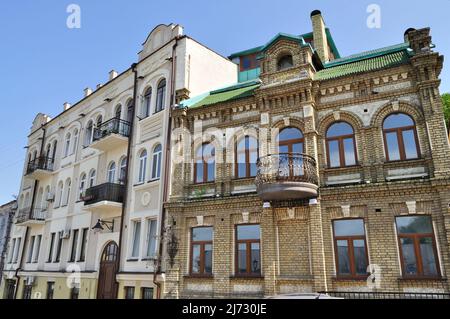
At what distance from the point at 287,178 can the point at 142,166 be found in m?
8.26

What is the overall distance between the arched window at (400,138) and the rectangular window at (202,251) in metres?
7.00

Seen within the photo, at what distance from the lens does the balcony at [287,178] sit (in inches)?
434

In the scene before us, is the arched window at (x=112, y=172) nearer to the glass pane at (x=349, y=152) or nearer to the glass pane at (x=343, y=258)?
the glass pane at (x=349, y=152)

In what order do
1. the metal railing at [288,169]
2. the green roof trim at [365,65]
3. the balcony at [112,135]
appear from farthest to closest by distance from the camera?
the balcony at [112,135], the green roof trim at [365,65], the metal railing at [288,169]

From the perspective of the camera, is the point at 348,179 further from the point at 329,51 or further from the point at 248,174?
the point at 329,51

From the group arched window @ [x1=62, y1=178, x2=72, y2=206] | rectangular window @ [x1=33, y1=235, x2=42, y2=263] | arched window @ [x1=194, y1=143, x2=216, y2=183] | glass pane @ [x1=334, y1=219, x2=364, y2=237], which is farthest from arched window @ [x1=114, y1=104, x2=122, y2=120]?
glass pane @ [x1=334, y1=219, x2=364, y2=237]

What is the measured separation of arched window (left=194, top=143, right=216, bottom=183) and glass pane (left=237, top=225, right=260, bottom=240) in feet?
8.07

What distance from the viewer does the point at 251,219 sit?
12.4m

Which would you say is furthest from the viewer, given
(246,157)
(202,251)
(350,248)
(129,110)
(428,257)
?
(129,110)

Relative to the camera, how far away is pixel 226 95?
15.1 meters

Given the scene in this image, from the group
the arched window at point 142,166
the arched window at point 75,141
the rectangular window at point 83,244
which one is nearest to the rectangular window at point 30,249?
the arched window at point 75,141

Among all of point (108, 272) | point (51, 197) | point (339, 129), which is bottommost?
point (108, 272)

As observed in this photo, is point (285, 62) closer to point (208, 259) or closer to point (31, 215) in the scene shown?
point (208, 259)

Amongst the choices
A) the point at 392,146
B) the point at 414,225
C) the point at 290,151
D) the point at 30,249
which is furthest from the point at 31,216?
the point at 414,225
